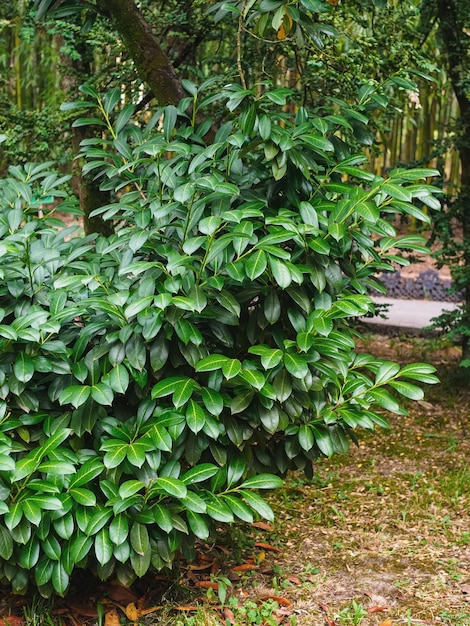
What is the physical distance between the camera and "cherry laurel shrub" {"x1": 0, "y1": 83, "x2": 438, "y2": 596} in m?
1.95

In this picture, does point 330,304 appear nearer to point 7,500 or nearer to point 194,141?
point 194,141

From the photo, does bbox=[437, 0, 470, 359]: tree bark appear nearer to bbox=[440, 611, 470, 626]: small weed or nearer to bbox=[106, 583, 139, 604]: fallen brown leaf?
bbox=[440, 611, 470, 626]: small weed

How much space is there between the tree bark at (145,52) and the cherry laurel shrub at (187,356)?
0.78 metres

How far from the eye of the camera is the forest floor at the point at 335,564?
2.21 m

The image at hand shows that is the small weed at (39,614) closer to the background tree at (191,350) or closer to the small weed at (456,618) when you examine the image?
the background tree at (191,350)

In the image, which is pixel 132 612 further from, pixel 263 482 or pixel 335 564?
pixel 335 564

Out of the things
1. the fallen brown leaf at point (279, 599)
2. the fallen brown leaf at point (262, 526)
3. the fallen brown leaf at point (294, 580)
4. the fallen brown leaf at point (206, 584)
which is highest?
the fallen brown leaf at point (279, 599)

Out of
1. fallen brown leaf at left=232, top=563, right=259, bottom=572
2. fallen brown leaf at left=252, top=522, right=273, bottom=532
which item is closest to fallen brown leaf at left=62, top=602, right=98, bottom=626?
fallen brown leaf at left=232, top=563, right=259, bottom=572

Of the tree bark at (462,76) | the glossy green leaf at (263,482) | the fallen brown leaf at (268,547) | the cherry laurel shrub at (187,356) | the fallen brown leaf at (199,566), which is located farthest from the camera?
the tree bark at (462,76)

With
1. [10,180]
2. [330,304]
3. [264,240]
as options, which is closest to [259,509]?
[330,304]

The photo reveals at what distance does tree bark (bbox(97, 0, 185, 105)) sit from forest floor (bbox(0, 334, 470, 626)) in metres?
1.88

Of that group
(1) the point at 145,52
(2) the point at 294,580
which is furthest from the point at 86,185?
(2) the point at 294,580

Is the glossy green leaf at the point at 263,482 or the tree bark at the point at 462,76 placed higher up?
the tree bark at the point at 462,76

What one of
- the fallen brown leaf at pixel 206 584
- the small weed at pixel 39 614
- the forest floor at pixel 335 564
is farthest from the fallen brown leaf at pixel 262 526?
the small weed at pixel 39 614
